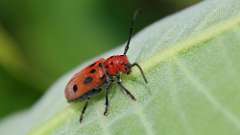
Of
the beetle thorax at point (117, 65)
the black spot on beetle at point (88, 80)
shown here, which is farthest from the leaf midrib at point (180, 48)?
the black spot on beetle at point (88, 80)

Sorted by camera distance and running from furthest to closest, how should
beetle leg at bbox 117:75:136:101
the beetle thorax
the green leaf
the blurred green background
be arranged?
the blurred green background, the beetle thorax, beetle leg at bbox 117:75:136:101, the green leaf

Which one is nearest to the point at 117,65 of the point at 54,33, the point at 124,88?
the point at 124,88

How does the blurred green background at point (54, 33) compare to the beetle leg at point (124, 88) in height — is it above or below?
above

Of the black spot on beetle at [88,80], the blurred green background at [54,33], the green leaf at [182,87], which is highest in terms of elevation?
the blurred green background at [54,33]

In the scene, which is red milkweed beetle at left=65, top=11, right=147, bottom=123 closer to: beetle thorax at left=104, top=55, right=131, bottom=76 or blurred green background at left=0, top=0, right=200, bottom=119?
beetle thorax at left=104, top=55, right=131, bottom=76

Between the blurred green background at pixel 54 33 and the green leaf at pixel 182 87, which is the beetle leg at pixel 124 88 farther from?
the blurred green background at pixel 54 33

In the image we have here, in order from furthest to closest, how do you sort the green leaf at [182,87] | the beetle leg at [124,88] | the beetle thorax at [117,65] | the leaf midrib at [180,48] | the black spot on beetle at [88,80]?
the black spot on beetle at [88,80] → the beetle thorax at [117,65] → the beetle leg at [124,88] → the leaf midrib at [180,48] → the green leaf at [182,87]

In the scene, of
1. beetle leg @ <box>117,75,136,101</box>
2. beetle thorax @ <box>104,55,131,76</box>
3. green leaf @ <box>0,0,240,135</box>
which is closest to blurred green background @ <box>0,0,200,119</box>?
beetle thorax @ <box>104,55,131,76</box>
